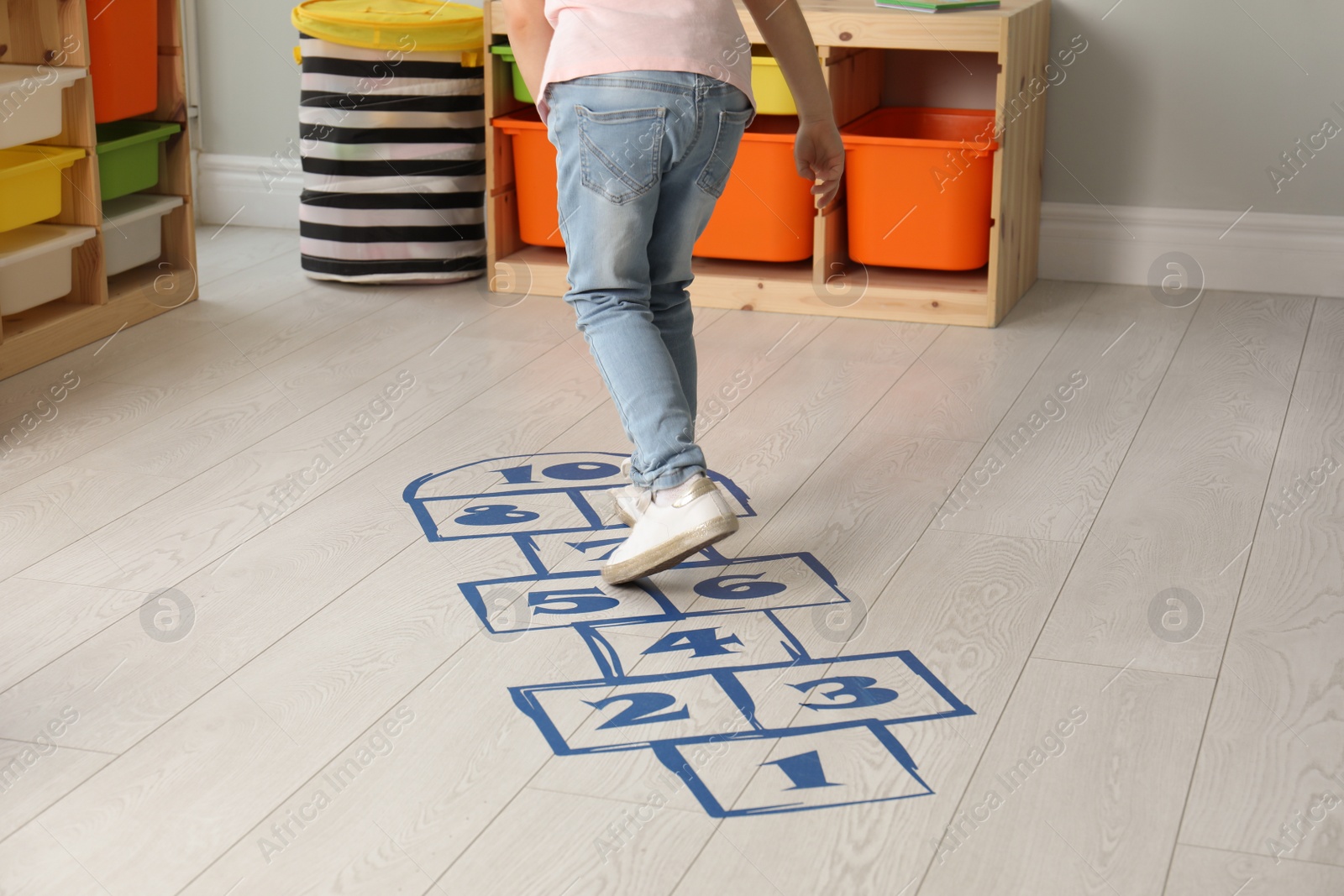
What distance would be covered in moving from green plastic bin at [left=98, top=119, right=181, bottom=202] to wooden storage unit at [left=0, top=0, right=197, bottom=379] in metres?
0.03

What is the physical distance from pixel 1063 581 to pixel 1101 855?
0.56m

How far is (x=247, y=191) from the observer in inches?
141

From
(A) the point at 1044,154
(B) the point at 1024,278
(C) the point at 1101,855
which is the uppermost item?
(A) the point at 1044,154

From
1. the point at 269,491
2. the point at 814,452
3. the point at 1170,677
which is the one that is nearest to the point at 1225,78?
the point at 814,452

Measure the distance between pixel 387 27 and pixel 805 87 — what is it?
4.95ft

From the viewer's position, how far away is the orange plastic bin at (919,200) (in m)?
2.70

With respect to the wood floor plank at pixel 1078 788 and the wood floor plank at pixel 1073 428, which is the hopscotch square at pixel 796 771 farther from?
the wood floor plank at pixel 1073 428

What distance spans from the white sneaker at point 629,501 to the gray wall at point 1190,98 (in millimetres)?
1591

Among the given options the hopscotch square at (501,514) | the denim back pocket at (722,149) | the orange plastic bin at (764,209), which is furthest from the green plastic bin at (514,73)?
the denim back pocket at (722,149)

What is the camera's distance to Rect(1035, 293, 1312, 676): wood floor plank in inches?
59.1

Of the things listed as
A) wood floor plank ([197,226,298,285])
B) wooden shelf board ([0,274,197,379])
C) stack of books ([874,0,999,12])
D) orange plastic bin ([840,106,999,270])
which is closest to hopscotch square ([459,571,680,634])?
wooden shelf board ([0,274,197,379])

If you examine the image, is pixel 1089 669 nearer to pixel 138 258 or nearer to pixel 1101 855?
pixel 1101 855

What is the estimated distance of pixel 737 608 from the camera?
1.59 metres

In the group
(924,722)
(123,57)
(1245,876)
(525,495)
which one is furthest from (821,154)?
(123,57)
